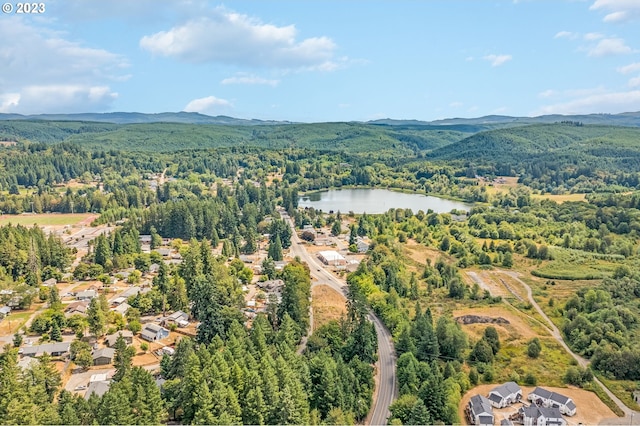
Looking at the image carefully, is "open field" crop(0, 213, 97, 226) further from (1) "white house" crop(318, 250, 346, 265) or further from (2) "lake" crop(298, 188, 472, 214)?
(1) "white house" crop(318, 250, 346, 265)

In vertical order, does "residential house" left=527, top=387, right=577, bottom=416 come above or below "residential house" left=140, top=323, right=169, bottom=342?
below

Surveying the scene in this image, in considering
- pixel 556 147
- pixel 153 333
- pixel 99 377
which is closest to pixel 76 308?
pixel 153 333

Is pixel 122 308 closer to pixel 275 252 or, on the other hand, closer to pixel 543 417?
pixel 275 252

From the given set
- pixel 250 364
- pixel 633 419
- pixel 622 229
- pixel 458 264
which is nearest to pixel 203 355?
pixel 250 364

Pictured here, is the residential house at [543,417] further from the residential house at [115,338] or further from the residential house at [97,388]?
Answer: the residential house at [115,338]

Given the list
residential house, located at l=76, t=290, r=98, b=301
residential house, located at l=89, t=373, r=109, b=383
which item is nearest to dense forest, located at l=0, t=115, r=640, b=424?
residential house, located at l=89, t=373, r=109, b=383
